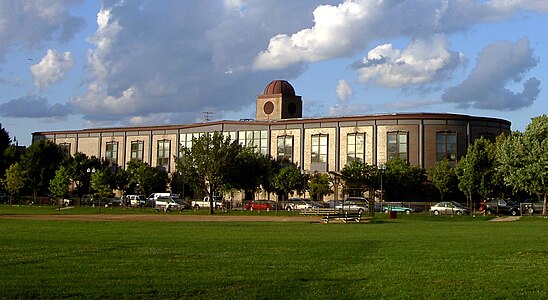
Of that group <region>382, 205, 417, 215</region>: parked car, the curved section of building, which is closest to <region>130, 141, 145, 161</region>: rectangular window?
the curved section of building

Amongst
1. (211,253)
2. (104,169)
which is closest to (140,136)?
(104,169)

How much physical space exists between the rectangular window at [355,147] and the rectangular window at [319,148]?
A: 3.37 meters

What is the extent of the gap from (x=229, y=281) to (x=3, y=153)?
11115 cm

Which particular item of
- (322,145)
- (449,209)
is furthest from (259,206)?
(322,145)

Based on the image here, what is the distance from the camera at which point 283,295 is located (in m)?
17.1

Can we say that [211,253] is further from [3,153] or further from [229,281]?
[3,153]

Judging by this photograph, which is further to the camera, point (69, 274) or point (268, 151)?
point (268, 151)

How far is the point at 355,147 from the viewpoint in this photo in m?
103

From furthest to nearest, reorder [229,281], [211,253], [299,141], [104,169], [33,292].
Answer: [104,169]
[299,141]
[211,253]
[229,281]
[33,292]

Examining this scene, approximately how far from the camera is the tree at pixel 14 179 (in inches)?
4321

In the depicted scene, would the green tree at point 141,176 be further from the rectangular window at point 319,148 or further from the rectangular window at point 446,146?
the rectangular window at point 446,146

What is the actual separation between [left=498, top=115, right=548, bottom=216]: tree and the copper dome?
2132 inches

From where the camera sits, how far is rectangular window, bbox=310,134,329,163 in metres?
105

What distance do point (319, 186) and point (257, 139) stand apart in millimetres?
17161
